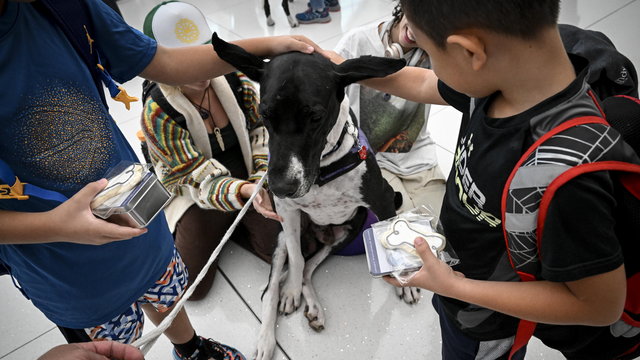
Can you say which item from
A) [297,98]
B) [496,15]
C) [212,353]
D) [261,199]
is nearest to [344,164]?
[297,98]

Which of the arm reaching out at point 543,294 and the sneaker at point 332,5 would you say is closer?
the arm reaching out at point 543,294

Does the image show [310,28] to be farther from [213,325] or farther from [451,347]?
[451,347]

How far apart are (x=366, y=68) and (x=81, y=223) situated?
0.76 meters

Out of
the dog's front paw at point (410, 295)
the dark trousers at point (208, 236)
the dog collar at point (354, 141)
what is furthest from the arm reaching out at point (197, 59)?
the dog's front paw at point (410, 295)

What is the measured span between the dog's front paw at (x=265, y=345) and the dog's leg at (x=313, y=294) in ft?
0.55

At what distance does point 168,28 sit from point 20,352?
1.49 m

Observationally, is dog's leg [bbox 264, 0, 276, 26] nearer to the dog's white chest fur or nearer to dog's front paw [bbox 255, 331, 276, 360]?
the dog's white chest fur

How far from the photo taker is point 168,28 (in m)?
1.37

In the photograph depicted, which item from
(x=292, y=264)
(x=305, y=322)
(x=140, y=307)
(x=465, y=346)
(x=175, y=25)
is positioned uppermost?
(x=175, y=25)

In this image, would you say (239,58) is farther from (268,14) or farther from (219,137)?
(268,14)

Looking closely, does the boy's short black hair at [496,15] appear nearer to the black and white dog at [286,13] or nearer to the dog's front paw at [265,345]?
the dog's front paw at [265,345]

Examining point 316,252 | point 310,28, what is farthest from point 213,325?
point 310,28

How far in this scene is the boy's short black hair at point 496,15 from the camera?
1.75 feet

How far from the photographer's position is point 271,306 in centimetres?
160
